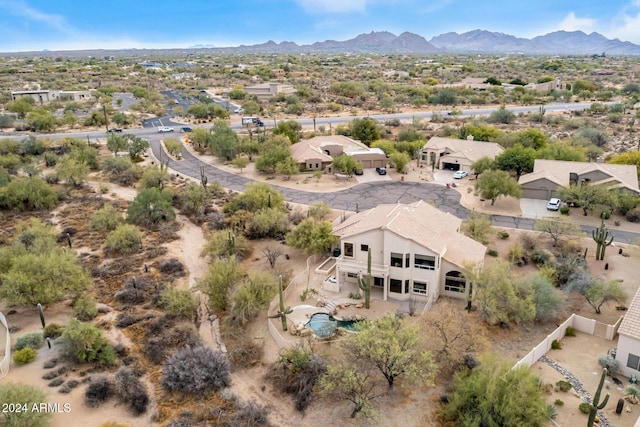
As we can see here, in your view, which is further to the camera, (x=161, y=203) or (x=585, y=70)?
(x=585, y=70)

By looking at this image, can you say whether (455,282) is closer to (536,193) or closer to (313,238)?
(313,238)

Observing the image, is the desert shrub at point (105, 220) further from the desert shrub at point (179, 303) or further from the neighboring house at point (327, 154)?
the neighboring house at point (327, 154)

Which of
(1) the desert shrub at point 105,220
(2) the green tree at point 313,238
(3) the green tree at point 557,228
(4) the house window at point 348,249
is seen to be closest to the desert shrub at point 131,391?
(4) the house window at point 348,249

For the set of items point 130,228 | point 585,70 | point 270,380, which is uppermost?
point 585,70

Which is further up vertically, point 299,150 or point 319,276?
point 299,150

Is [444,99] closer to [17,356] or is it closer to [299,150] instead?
[299,150]

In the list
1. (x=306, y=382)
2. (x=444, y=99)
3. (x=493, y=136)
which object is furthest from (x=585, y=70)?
(x=306, y=382)

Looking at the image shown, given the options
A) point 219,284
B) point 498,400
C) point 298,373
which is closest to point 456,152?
point 219,284
